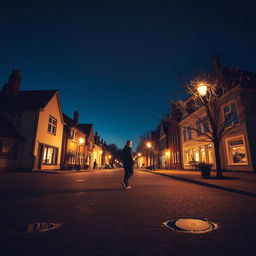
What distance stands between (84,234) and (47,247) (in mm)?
544

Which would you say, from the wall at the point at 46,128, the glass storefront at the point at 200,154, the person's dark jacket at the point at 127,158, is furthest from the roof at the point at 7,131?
the glass storefront at the point at 200,154

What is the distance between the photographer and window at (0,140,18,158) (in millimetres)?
16250

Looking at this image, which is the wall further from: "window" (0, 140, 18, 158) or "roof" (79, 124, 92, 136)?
"roof" (79, 124, 92, 136)

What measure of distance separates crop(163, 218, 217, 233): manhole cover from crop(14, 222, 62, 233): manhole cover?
1847 mm

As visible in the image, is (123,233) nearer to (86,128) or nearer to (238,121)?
(238,121)

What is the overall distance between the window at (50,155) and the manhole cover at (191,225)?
66.3 ft

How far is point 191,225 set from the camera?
288 centimetres

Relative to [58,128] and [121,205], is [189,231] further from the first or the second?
[58,128]

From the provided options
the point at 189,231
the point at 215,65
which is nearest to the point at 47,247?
the point at 189,231

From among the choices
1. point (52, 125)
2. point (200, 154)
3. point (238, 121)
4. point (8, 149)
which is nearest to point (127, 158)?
point (238, 121)

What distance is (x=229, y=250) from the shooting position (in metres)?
2.05

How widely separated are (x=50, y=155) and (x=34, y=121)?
210 inches

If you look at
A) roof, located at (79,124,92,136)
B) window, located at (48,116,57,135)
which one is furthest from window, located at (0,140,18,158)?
roof, located at (79,124,92,136)

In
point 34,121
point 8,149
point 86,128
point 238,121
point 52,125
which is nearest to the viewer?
point 238,121
